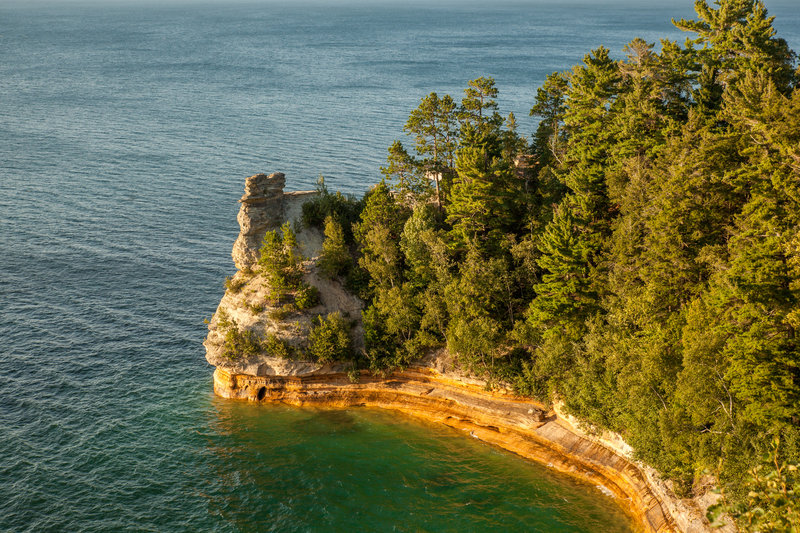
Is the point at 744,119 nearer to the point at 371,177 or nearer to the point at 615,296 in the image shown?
the point at 615,296

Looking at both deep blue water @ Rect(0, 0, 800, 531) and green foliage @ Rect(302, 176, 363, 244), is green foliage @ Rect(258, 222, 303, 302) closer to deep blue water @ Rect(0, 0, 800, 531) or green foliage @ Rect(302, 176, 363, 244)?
green foliage @ Rect(302, 176, 363, 244)

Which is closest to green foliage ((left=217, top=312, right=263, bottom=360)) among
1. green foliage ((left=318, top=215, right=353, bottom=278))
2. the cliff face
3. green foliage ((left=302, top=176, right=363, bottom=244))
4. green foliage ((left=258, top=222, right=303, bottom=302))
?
the cliff face

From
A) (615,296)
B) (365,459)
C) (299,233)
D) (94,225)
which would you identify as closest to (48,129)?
(94,225)

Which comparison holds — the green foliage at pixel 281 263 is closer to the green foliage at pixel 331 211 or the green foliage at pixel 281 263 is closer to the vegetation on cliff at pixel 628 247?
the vegetation on cliff at pixel 628 247

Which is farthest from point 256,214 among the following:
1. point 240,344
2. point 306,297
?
point 240,344

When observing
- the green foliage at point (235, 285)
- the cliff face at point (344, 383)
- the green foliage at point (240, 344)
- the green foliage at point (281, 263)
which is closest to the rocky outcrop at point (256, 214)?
the cliff face at point (344, 383)

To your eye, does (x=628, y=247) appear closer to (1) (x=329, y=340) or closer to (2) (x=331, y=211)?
(1) (x=329, y=340)

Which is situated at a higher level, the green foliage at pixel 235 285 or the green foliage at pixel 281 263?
the green foliage at pixel 281 263
